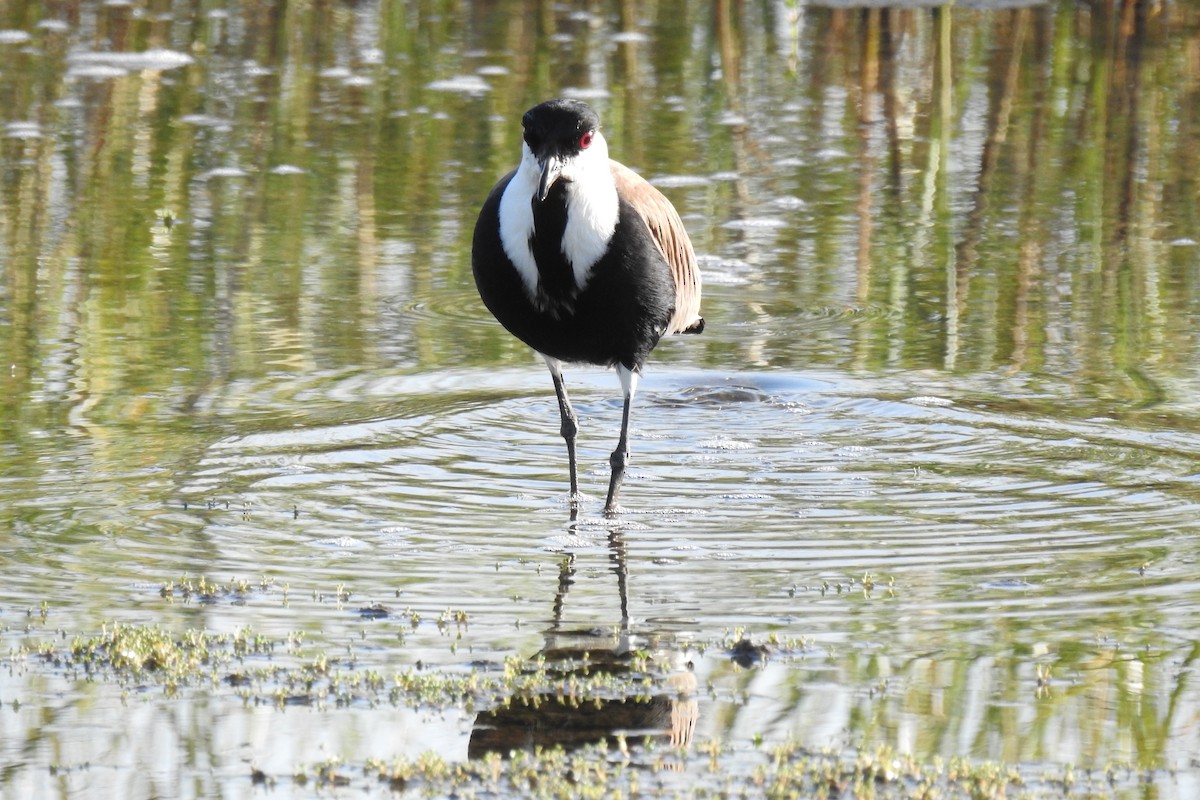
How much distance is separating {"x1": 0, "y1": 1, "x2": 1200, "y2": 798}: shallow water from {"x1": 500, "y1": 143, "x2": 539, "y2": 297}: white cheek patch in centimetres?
70

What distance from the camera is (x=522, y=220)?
19.8ft

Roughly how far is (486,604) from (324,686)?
0.74 metres

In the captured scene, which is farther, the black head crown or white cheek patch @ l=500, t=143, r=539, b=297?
white cheek patch @ l=500, t=143, r=539, b=297

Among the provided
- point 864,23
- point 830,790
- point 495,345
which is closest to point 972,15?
point 864,23

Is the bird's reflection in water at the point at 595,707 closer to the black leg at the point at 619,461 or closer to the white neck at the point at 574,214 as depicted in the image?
the black leg at the point at 619,461

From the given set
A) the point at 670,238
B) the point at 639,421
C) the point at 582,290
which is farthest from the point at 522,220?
the point at 639,421

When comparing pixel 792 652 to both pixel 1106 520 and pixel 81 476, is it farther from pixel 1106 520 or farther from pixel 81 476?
pixel 81 476

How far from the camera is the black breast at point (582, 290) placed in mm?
6102

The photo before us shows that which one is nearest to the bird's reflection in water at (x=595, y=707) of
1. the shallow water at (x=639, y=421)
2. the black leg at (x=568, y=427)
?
the shallow water at (x=639, y=421)

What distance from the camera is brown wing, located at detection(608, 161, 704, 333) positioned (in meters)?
6.43

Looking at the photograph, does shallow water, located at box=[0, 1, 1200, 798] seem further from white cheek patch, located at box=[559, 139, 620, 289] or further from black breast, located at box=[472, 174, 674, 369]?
white cheek patch, located at box=[559, 139, 620, 289]

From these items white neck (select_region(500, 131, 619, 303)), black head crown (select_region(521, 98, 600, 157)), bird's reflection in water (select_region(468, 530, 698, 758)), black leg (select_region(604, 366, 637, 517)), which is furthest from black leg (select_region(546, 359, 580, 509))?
bird's reflection in water (select_region(468, 530, 698, 758))

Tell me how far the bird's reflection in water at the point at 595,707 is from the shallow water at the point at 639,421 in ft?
0.09

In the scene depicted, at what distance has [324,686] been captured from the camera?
438 centimetres
